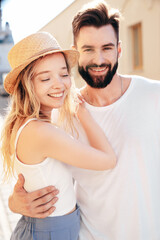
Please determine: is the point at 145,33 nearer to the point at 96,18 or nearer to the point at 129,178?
the point at 96,18

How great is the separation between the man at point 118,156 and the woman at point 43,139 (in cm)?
9

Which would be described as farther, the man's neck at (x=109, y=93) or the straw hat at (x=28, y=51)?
the man's neck at (x=109, y=93)

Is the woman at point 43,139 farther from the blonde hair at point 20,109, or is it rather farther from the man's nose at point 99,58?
the man's nose at point 99,58

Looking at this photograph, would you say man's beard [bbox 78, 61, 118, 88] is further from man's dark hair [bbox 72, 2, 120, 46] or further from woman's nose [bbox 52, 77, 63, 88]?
woman's nose [bbox 52, 77, 63, 88]

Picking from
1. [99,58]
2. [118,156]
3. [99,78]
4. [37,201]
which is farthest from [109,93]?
[37,201]

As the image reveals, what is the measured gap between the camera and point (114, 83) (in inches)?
97.3

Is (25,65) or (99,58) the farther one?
(99,58)

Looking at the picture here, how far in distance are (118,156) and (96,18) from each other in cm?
94

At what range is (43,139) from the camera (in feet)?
6.33

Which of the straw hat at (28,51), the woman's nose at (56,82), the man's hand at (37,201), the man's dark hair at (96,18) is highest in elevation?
the man's dark hair at (96,18)

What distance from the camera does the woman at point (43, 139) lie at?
1.96 m

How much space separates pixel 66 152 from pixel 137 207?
589mm

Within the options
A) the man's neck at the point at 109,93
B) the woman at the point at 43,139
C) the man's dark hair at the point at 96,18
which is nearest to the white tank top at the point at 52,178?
the woman at the point at 43,139

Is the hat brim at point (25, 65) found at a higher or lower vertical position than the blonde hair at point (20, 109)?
higher
